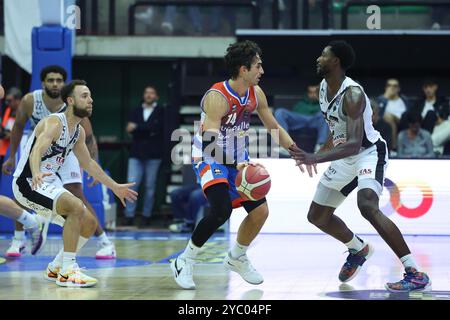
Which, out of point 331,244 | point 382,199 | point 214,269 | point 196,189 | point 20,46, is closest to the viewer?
point 214,269

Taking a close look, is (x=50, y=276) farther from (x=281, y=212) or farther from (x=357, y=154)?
(x=281, y=212)

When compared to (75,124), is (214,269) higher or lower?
lower

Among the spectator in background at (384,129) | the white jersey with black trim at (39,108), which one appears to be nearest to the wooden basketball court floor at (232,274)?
the white jersey with black trim at (39,108)

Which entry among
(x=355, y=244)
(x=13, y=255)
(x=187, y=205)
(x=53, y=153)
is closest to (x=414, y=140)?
(x=187, y=205)

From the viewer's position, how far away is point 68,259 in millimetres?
8039

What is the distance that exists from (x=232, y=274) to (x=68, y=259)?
1640mm

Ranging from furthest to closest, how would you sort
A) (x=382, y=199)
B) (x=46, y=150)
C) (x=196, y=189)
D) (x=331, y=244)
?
(x=196, y=189) → (x=382, y=199) → (x=331, y=244) → (x=46, y=150)

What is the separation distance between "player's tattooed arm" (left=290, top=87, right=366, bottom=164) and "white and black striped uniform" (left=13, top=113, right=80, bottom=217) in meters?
2.09

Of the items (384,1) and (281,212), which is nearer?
(281,212)

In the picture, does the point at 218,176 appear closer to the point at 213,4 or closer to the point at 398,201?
the point at 398,201

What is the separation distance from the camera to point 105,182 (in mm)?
8391

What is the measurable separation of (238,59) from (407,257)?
214 cm

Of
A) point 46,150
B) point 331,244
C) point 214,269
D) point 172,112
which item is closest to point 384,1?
point 172,112

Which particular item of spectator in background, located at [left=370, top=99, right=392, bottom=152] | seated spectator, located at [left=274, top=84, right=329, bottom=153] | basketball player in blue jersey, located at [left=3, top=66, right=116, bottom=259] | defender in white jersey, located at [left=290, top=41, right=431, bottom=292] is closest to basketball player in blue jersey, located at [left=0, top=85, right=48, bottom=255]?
basketball player in blue jersey, located at [left=3, top=66, right=116, bottom=259]
